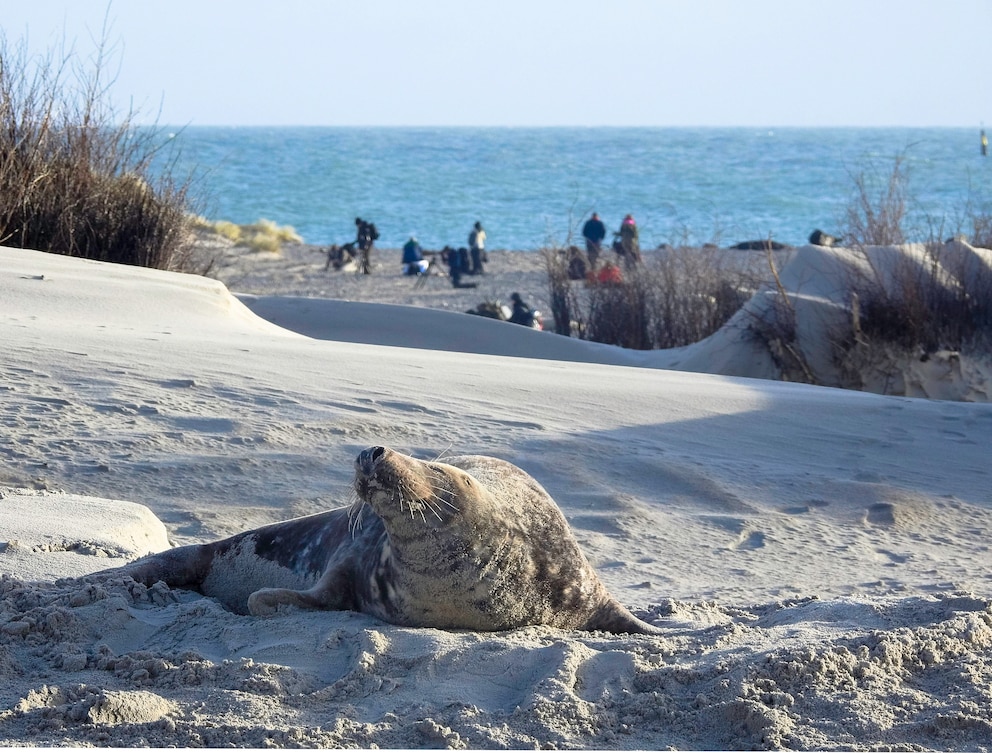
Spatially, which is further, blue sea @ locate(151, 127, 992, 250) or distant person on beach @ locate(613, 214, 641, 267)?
blue sea @ locate(151, 127, 992, 250)

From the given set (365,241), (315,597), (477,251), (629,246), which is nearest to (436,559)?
(315,597)

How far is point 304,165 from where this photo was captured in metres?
94.2

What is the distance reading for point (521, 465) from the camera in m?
6.04

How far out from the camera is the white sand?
119 inches

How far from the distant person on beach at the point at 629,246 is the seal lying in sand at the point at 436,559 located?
36.4 feet

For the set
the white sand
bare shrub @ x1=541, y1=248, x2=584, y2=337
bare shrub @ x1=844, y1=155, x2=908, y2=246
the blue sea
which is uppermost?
the blue sea

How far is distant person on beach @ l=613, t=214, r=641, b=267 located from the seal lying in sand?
36.4 ft

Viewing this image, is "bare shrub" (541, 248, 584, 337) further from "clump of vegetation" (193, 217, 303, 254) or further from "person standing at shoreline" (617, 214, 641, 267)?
"clump of vegetation" (193, 217, 303, 254)

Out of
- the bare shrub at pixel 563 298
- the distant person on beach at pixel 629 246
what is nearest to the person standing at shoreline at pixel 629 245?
the distant person on beach at pixel 629 246

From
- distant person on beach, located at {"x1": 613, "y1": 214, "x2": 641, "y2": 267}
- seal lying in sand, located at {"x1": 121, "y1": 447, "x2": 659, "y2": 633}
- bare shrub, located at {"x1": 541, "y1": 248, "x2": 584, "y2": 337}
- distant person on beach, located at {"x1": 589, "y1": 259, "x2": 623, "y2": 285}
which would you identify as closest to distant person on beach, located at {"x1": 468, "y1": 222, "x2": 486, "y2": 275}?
distant person on beach, located at {"x1": 613, "y1": 214, "x2": 641, "y2": 267}

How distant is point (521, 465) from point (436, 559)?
269 cm

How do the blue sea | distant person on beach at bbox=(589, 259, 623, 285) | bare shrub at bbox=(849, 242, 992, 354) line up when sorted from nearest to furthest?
bare shrub at bbox=(849, 242, 992, 354), distant person on beach at bbox=(589, 259, 623, 285), the blue sea

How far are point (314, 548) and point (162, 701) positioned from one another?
0.98 metres

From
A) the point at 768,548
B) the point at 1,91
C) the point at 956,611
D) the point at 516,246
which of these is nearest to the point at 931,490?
the point at 768,548
